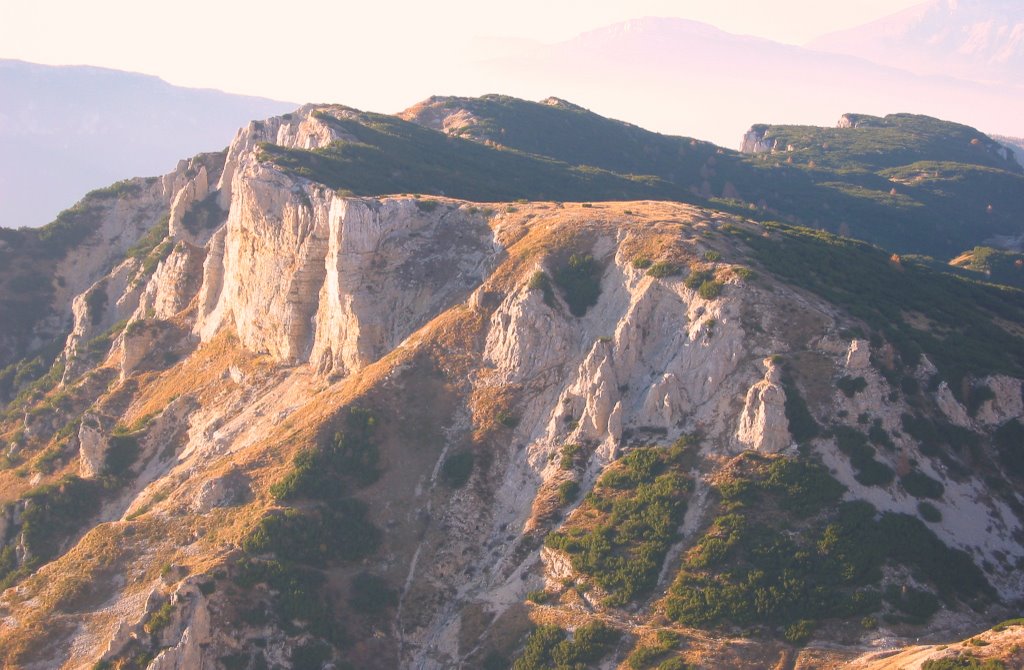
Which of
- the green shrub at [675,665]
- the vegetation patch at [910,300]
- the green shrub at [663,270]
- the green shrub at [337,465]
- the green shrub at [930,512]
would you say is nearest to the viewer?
the green shrub at [675,665]

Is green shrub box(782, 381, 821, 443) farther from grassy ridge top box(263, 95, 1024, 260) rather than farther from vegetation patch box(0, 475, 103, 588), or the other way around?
vegetation patch box(0, 475, 103, 588)

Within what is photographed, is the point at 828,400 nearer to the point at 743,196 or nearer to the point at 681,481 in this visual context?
the point at 681,481

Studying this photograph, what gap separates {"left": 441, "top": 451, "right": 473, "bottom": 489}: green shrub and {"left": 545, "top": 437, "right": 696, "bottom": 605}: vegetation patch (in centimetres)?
726

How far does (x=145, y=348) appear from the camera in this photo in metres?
77.8

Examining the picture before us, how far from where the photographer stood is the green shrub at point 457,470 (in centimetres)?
5384

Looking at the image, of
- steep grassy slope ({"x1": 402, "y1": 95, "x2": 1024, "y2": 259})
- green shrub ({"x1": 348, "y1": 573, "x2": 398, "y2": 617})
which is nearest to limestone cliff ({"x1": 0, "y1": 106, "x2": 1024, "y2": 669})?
green shrub ({"x1": 348, "y1": 573, "x2": 398, "y2": 617})

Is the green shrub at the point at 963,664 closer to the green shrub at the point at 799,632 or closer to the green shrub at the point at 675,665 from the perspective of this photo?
the green shrub at the point at 799,632

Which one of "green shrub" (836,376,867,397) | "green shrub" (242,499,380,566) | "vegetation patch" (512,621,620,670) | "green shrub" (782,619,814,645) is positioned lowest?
"vegetation patch" (512,621,620,670)

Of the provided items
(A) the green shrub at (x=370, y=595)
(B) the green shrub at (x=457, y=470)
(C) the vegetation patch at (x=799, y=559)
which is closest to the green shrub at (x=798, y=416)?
(C) the vegetation patch at (x=799, y=559)

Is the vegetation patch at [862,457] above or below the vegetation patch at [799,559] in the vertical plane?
above

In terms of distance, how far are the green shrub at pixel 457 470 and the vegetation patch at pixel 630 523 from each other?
7.26m

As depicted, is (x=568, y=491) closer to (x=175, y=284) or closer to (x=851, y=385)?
(x=851, y=385)

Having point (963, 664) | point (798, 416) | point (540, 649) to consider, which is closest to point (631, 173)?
point (798, 416)

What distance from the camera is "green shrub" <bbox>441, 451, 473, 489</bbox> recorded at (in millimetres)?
53844
